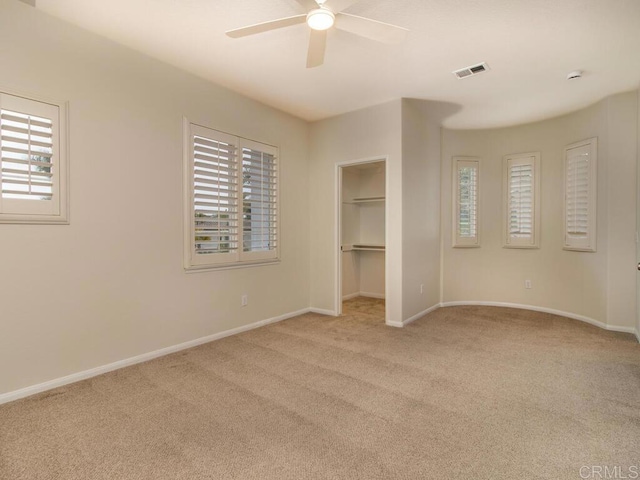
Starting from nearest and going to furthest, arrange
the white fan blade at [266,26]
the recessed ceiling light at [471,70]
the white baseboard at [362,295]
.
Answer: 1. the white fan blade at [266,26]
2. the recessed ceiling light at [471,70]
3. the white baseboard at [362,295]

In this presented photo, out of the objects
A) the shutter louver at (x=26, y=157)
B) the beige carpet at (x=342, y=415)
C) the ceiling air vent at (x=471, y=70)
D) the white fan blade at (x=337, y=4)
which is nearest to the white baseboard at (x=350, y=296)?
the beige carpet at (x=342, y=415)

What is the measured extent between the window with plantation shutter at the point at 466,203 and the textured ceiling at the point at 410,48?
4.02ft

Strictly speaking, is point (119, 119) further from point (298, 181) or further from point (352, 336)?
point (352, 336)

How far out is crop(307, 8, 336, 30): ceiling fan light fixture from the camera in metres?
2.11

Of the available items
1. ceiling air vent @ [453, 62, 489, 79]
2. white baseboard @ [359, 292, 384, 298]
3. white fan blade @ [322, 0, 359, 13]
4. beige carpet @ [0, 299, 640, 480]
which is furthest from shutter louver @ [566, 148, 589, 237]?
white fan blade @ [322, 0, 359, 13]

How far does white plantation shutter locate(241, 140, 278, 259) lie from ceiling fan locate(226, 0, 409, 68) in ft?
5.99

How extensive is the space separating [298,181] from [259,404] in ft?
10.3

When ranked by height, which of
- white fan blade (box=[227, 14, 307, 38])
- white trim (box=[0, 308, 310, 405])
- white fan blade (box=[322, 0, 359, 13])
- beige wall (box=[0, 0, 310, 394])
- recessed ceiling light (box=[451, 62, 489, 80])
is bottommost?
white trim (box=[0, 308, 310, 405])

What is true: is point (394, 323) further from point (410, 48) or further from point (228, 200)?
point (410, 48)

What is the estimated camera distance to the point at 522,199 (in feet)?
16.9

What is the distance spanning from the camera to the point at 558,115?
470cm

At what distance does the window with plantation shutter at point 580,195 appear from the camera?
166 inches

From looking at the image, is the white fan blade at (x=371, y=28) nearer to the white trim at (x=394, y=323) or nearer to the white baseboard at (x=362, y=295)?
the white trim at (x=394, y=323)

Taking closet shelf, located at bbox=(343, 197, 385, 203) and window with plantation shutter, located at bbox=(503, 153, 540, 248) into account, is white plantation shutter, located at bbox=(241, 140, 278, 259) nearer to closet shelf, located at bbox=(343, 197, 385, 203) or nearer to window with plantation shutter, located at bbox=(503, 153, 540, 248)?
closet shelf, located at bbox=(343, 197, 385, 203)
